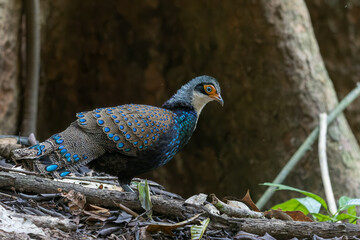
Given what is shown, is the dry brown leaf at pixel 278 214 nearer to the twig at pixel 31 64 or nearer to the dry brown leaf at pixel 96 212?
the dry brown leaf at pixel 96 212

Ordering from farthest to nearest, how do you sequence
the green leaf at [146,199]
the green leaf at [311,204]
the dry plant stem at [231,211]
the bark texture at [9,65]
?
the bark texture at [9,65] → the green leaf at [311,204] → the dry plant stem at [231,211] → the green leaf at [146,199]

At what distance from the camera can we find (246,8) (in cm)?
692

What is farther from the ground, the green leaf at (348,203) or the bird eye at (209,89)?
the bird eye at (209,89)

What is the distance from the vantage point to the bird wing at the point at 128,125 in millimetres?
3881

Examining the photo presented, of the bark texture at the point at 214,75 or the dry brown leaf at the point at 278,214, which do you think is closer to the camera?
the dry brown leaf at the point at 278,214

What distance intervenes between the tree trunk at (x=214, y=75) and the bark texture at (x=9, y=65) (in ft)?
2.77

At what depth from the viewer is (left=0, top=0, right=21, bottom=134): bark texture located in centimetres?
665

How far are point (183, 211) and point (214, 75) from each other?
4.09 metres

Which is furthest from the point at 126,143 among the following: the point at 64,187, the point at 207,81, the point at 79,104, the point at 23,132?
the point at 79,104

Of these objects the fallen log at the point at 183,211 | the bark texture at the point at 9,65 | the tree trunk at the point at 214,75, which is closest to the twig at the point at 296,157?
the tree trunk at the point at 214,75

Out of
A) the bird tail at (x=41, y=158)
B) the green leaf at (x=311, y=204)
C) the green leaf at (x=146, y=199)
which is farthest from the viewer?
the green leaf at (x=311, y=204)

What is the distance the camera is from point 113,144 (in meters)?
3.89

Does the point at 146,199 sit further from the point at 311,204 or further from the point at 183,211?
the point at 311,204

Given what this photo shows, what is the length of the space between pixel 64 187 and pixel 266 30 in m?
4.06
